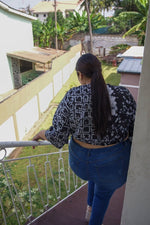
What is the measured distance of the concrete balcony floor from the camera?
1779 mm

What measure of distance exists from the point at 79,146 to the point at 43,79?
8526 mm

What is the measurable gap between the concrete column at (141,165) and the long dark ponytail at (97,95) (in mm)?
215

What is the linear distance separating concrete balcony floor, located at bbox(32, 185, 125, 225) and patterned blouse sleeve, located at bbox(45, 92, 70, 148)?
1006 millimetres

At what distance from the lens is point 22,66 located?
490 inches

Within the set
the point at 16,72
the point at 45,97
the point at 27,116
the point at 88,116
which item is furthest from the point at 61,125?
the point at 16,72

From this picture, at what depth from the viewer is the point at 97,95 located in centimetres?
106

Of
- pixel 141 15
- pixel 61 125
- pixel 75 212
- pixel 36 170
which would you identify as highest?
pixel 141 15

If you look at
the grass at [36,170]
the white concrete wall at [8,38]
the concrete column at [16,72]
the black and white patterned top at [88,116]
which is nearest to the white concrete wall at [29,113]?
the grass at [36,170]

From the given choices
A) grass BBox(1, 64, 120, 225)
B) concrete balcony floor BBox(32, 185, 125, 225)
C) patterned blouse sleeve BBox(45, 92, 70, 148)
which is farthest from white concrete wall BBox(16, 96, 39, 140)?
patterned blouse sleeve BBox(45, 92, 70, 148)

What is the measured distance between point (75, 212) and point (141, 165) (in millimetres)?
1257

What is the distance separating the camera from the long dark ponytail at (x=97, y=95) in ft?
3.46

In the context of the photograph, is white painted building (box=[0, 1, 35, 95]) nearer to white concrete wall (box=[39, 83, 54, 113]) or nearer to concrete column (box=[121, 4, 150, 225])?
white concrete wall (box=[39, 83, 54, 113])

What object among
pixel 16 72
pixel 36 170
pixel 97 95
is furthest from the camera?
pixel 16 72

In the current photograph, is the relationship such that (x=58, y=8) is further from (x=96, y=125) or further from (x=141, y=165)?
(x=141, y=165)
